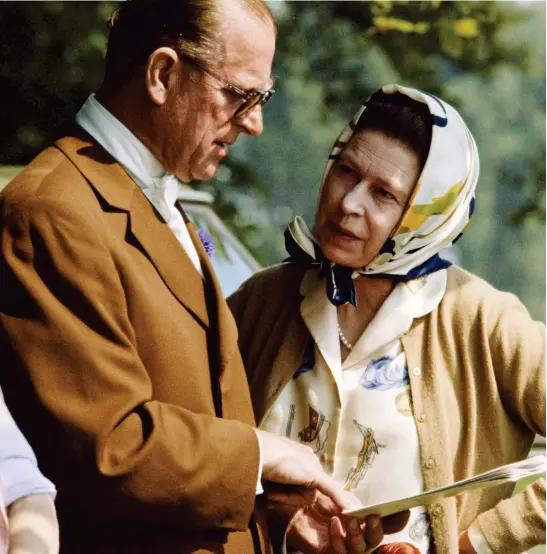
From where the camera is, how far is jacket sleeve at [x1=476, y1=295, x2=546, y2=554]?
8.02 ft

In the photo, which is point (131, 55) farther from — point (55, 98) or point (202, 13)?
point (55, 98)

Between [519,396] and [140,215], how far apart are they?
112 centimetres

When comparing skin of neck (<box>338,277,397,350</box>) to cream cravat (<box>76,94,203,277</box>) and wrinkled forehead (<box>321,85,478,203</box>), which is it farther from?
cream cravat (<box>76,94,203,277</box>)

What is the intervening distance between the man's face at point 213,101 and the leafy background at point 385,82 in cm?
126

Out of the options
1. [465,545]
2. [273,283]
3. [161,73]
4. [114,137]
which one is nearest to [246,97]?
[161,73]

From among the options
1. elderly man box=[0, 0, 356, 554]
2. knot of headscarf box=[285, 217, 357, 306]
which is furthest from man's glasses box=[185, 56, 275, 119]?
knot of headscarf box=[285, 217, 357, 306]

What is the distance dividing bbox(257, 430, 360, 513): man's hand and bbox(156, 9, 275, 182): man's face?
668 millimetres

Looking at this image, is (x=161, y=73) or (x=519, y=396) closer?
(x=161, y=73)

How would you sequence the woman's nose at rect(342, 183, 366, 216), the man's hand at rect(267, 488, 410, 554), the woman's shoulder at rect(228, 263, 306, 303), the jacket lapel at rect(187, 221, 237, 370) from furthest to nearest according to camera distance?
1. the woman's shoulder at rect(228, 263, 306, 303)
2. the woman's nose at rect(342, 183, 366, 216)
3. the man's hand at rect(267, 488, 410, 554)
4. the jacket lapel at rect(187, 221, 237, 370)

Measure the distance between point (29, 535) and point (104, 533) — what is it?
1.28ft

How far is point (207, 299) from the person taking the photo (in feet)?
7.14

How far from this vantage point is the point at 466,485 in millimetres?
2012

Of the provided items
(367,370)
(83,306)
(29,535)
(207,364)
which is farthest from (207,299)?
(29,535)

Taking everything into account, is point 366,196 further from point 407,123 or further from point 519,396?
point 519,396
